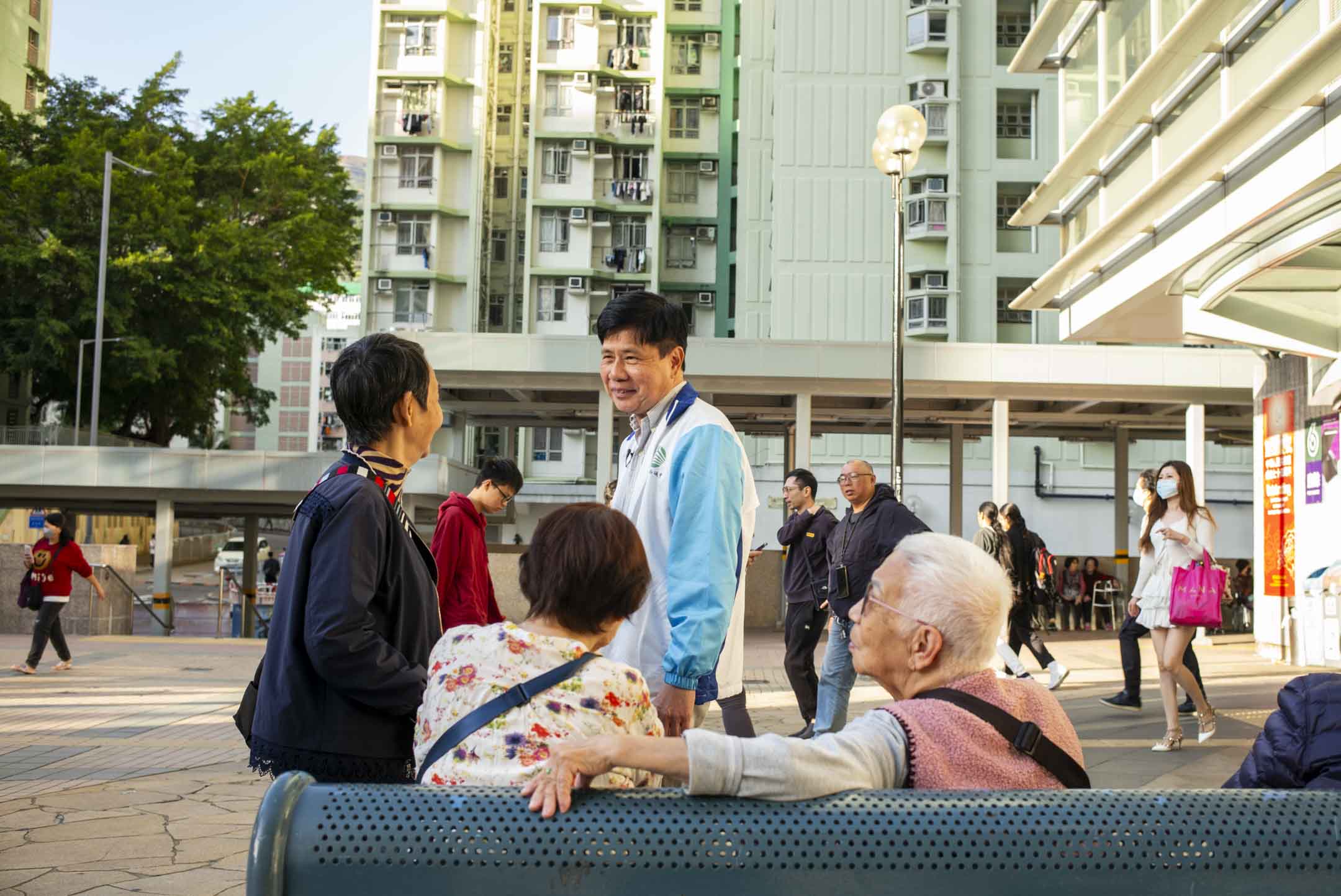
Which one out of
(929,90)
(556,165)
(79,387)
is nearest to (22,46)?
(556,165)

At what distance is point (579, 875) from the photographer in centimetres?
210

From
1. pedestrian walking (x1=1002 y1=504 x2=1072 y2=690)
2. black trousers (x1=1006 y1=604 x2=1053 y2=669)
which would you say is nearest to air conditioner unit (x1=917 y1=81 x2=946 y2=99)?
pedestrian walking (x1=1002 y1=504 x2=1072 y2=690)

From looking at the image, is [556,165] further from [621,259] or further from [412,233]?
[412,233]

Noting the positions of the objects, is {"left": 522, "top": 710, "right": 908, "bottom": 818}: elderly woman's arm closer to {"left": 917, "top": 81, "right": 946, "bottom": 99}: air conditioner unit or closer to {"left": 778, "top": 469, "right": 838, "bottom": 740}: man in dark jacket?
{"left": 778, "top": 469, "right": 838, "bottom": 740}: man in dark jacket

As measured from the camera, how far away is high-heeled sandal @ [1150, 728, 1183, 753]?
27.6 ft

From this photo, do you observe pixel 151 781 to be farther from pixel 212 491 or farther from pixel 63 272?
pixel 63 272

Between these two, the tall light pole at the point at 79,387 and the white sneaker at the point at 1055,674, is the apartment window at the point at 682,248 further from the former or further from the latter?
the white sneaker at the point at 1055,674

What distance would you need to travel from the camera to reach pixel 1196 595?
8.26 meters

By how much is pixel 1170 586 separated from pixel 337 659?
6.82 m

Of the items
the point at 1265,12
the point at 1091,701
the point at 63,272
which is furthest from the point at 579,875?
the point at 63,272

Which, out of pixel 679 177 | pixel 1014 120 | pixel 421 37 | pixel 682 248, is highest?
pixel 421 37

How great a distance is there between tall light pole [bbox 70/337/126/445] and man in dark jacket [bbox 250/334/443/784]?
34.9 metres

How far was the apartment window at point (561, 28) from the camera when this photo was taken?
168 feet

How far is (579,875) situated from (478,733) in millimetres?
445
